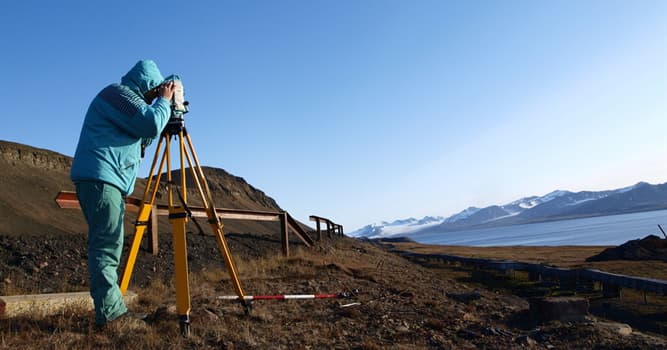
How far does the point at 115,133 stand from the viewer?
4.23 meters

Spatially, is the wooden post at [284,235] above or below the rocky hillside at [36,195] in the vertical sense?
below

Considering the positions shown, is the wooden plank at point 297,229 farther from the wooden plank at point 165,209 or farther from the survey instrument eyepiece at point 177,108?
the survey instrument eyepiece at point 177,108

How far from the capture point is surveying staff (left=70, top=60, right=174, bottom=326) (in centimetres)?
410

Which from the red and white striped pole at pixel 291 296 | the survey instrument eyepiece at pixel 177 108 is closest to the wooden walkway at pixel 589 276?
the red and white striped pole at pixel 291 296

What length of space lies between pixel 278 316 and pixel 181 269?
5.14 feet

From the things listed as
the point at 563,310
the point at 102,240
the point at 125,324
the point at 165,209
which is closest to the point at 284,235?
the point at 165,209

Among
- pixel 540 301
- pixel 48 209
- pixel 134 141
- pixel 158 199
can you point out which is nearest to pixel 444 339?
pixel 540 301

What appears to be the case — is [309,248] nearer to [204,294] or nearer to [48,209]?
[48,209]

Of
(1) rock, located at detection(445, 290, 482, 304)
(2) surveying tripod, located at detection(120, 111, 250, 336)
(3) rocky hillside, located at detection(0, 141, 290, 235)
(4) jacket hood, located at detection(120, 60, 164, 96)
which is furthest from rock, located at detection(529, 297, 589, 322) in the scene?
(3) rocky hillside, located at detection(0, 141, 290, 235)

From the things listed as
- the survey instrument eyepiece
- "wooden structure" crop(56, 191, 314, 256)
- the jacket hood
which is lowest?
"wooden structure" crop(56, 191, 314, 256)

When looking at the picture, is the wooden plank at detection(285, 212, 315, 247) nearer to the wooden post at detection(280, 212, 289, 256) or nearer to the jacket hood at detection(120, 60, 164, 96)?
the wooden post at detection(280, 212, 289, 256)

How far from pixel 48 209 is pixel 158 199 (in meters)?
6.41

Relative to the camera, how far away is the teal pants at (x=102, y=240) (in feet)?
13.4

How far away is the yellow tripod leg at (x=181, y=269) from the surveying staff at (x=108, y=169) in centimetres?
48
